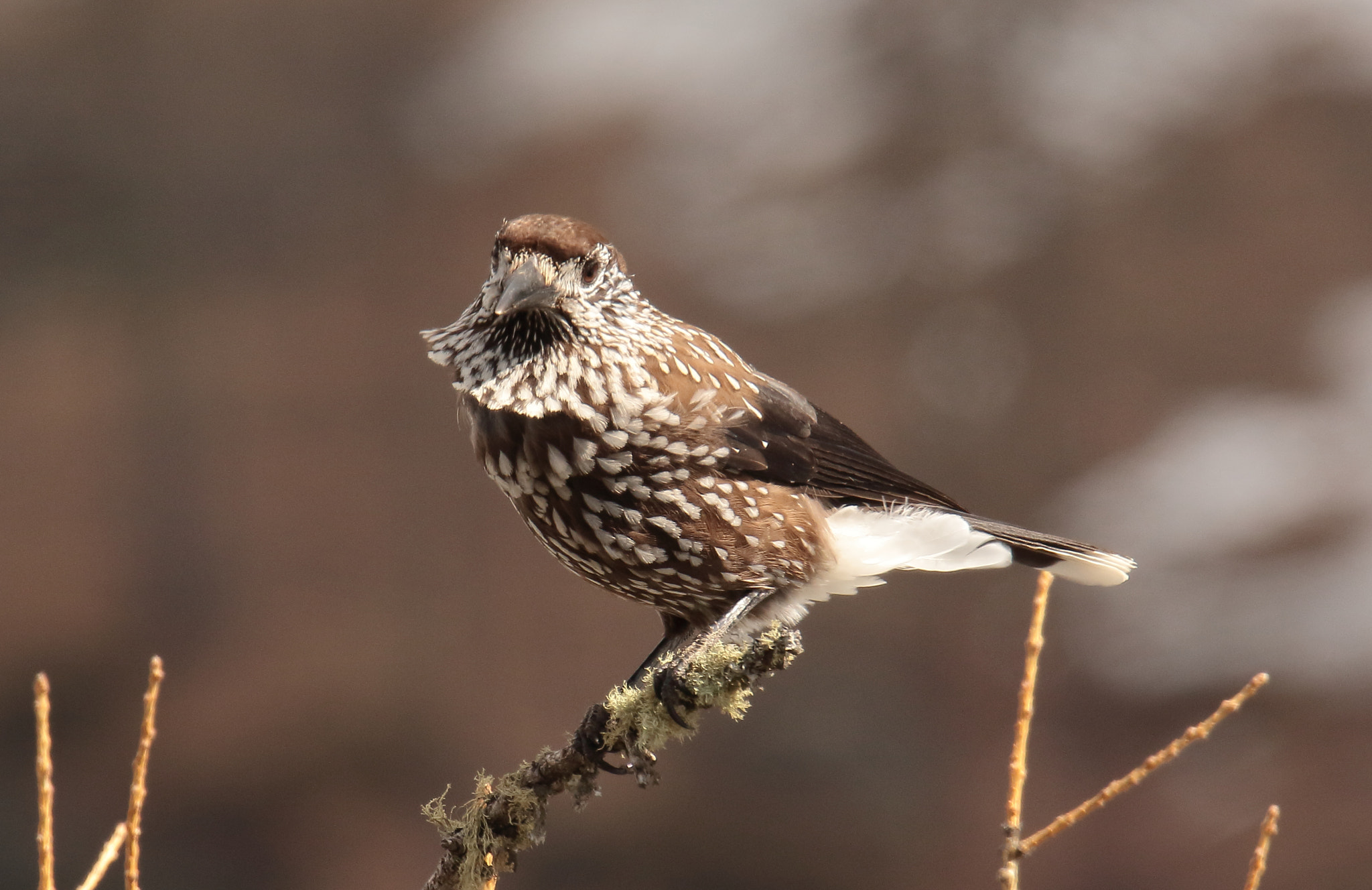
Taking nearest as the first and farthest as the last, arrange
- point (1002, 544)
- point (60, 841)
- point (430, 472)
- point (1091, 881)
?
point (1002, 544) → point (1091, 881) → point (60, 841) → point (430, 472)

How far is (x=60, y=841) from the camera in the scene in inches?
344

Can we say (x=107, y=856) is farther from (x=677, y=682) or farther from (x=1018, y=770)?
(x=1018, y=770)

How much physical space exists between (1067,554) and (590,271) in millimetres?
1720

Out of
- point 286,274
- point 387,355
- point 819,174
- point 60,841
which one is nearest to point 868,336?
point 819,174

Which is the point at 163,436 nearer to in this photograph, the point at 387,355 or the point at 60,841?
the point at 387,355

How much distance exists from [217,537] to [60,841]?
238 cm

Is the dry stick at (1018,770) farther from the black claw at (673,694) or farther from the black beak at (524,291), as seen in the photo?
the black beak at (524,291)

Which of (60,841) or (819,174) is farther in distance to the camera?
(819,174)

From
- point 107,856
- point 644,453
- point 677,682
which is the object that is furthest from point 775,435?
point 107,856

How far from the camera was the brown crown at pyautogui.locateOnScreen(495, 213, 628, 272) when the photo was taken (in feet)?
9.63

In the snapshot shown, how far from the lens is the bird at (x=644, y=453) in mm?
3004

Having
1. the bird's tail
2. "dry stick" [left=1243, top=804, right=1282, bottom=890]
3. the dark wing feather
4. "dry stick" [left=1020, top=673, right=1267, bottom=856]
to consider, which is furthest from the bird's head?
"dry stick" [left=1243, top=804, right=1282, bottom=890]

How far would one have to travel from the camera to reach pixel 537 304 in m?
2.90

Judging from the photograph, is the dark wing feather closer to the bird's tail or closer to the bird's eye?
the bird's tail
